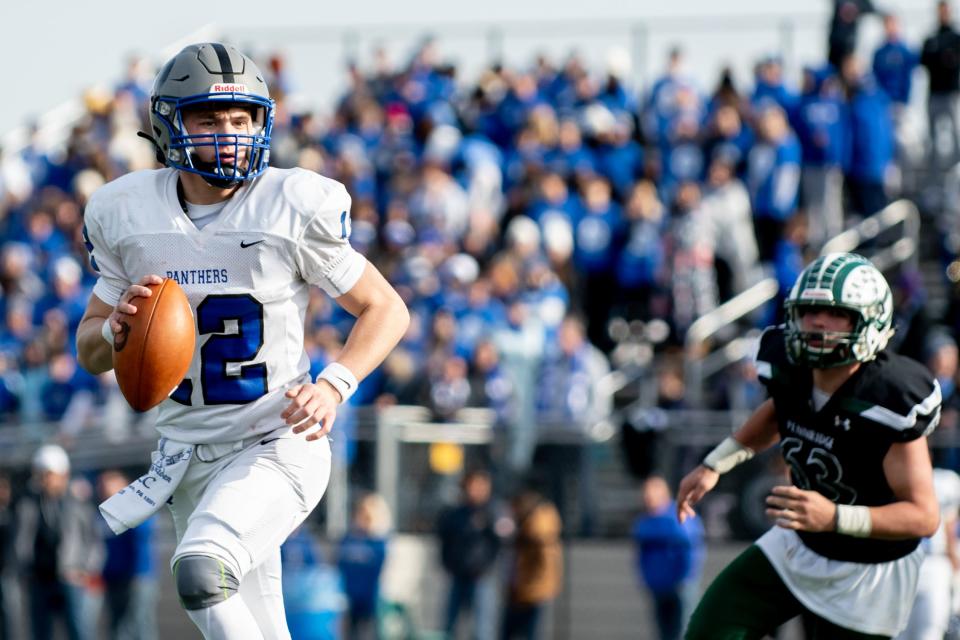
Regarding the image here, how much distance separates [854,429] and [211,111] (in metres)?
2.33

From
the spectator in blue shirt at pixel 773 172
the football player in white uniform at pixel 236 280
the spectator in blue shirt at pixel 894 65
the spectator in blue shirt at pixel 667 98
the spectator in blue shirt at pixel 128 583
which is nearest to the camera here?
the football player in white uniform at pixel 236 280

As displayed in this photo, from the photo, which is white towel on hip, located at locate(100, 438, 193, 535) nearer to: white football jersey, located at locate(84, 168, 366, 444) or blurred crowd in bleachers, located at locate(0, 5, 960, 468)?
white football jersey, located at locate(84, 168, 366, 444)

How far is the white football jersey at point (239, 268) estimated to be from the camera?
16.7ft

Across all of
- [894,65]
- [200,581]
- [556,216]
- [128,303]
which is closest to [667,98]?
[894,65]

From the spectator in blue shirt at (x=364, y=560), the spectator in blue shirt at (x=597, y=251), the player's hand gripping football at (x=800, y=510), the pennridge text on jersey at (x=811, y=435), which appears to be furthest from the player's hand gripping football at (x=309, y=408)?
the spectator in blue shirt at (x=597, y=251)

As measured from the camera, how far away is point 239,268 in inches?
200

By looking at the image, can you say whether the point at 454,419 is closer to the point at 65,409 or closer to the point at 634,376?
the point at 634,376

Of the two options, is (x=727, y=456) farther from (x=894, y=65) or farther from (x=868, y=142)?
(x=894, y=65)

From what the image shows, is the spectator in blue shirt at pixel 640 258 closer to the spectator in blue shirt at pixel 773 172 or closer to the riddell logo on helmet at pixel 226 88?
the spectator in blue shirt at pixel 773 172

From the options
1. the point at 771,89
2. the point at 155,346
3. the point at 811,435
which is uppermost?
the point at 771,89

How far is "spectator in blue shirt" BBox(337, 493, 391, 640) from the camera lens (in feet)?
37.8

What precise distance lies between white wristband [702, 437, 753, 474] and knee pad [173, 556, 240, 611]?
1971mm

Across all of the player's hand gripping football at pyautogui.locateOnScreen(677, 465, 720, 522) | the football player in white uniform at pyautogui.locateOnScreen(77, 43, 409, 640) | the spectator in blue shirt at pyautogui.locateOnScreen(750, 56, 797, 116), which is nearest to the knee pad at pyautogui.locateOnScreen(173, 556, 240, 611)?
the football player in white uniform at pyautogui.locateOnScreen(77, 43, 409, 640)

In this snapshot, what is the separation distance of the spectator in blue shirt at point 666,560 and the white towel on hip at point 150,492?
6275mm
